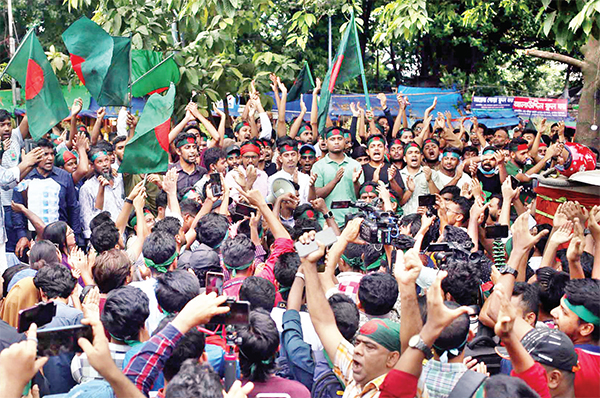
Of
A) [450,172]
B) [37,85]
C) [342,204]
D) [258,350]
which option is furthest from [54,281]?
[450,172]

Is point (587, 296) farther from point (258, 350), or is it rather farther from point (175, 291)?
point (175, 291)

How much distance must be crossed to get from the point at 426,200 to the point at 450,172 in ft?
8.56

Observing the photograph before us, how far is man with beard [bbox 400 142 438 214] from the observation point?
7.36 metres

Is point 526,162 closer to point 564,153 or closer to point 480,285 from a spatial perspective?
point 564,153

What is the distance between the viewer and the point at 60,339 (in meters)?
2.48

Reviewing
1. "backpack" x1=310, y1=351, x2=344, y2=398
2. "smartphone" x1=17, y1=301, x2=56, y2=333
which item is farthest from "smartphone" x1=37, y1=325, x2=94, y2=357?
"backpack" x1=310, y1=351, x2=344, y2=398

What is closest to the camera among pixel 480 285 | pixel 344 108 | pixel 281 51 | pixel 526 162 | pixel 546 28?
pixel 480 285

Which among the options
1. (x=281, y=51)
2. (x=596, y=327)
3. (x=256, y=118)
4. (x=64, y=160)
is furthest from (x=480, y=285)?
(x=281, y=51)

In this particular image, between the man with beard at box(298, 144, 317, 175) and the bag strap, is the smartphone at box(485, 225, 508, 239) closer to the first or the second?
the bag strap

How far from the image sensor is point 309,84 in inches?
459

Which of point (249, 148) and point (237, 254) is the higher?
point (237, 254)

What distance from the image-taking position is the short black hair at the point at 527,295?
159 inches

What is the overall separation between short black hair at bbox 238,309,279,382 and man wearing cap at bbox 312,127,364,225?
4.19m

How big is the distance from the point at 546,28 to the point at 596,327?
3.18 metres
